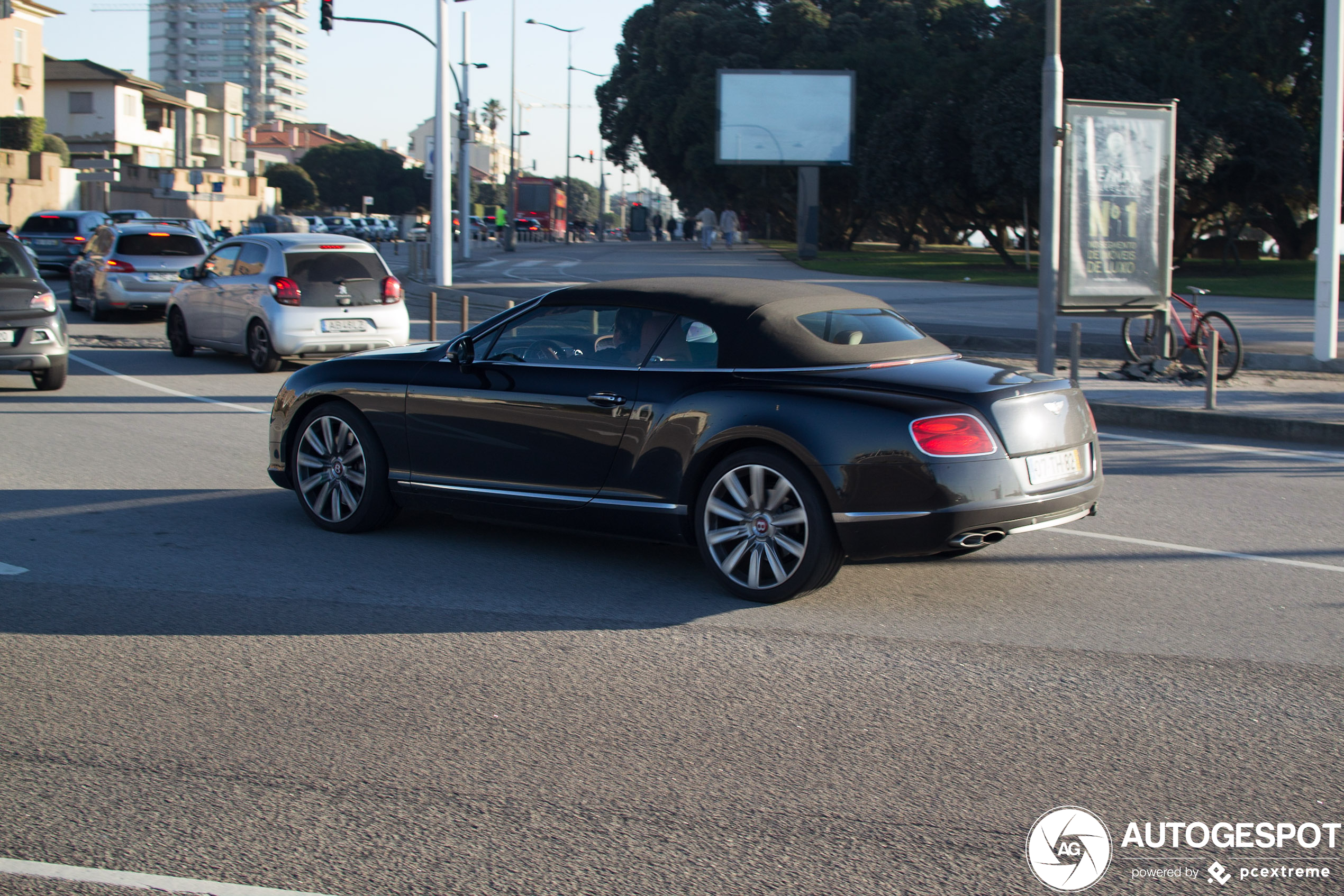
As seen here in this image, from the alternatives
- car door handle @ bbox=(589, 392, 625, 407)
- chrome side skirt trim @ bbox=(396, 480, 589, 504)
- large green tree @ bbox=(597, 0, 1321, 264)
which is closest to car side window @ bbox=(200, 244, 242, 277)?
chrome side skirt trim @ bbox=(396, 480, 589, 504)

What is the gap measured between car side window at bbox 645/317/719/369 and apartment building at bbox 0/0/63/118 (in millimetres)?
73461

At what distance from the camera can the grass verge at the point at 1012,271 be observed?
29938 mm

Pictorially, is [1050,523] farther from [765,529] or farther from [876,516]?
[765,529]

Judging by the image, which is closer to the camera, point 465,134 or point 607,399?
point 607,399

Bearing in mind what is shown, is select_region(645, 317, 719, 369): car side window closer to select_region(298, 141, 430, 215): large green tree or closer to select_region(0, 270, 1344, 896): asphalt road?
select_region(0, 270, 1344, 896): asphalt road

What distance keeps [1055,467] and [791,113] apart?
44.6 m

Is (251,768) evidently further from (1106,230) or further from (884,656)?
(1106,230)

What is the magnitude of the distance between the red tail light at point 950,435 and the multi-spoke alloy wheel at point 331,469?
10.5 ft

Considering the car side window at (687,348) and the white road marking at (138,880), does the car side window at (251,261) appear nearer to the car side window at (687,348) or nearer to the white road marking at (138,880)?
the car side window at (687,348)

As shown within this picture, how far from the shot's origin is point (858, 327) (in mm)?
6594

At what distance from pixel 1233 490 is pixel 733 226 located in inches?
1887

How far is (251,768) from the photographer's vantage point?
4098 mm

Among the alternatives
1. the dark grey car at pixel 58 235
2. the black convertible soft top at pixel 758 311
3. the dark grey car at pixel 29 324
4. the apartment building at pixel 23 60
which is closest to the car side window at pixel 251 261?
the dark grey car at pixel 29 324

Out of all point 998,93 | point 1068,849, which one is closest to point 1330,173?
point 1068,849
